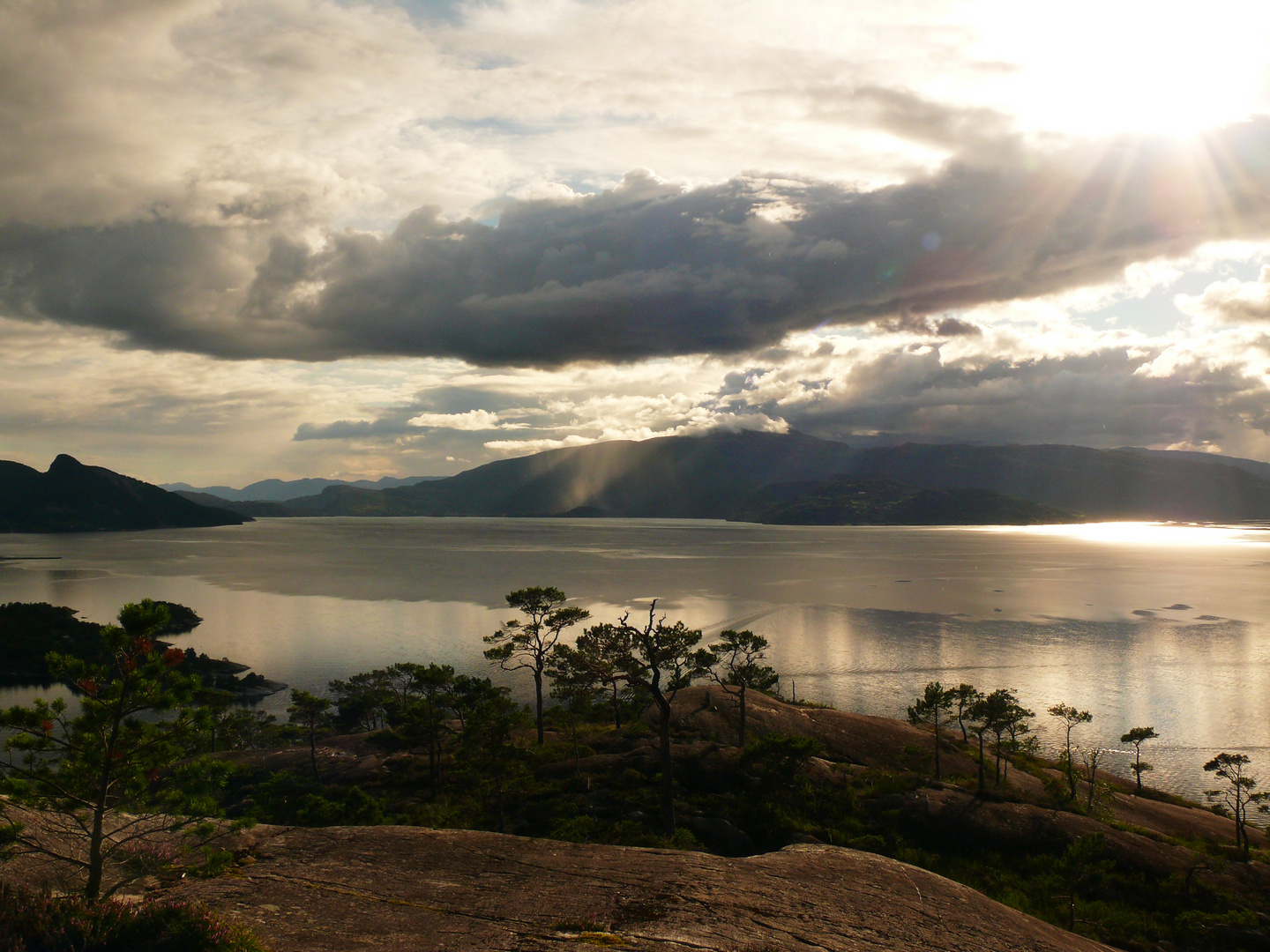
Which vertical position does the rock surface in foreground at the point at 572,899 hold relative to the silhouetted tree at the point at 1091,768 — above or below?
above

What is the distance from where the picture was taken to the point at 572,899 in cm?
1822

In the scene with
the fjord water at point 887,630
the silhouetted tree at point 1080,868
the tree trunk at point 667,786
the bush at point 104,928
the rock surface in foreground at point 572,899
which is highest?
the bush at point 104,928

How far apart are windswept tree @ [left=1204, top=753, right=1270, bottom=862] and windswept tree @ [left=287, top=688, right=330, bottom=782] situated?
69179 mm

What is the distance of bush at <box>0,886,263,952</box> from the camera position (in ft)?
44.9

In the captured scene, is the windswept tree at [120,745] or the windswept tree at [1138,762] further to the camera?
the windswept tree at [1138,762]

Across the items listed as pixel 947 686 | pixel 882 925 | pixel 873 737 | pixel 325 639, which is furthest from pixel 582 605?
pixel 882 925

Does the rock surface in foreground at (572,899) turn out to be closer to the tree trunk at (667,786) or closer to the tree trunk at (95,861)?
the tree trunk at (95,861)

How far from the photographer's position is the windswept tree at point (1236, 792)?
1857 inches

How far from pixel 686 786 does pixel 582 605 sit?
98376mm

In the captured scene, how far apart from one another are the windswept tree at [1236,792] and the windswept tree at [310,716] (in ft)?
227

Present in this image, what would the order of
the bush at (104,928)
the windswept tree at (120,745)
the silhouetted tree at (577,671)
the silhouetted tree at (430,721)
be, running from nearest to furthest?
the bush at (104,928) → the windswept tree at (120,745) → the silhouetted tree at (430,721) → the silhouetted tree at (577,671)

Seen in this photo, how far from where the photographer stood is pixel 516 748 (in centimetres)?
4959

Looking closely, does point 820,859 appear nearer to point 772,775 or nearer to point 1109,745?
point 772,775

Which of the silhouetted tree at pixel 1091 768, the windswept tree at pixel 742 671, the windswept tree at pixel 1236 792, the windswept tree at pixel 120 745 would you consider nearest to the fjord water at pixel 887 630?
the silhouetted tree at pixel 1091 768
